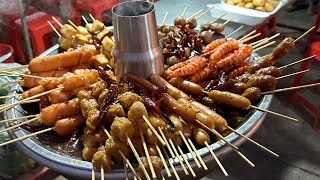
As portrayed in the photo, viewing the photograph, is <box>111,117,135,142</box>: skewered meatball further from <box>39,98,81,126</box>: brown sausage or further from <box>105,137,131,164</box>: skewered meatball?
<box>39,98,81,126</box>: brown sausage

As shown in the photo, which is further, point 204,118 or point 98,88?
point 98,88

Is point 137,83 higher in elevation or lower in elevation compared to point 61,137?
higher

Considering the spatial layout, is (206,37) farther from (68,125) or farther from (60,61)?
(68,125)

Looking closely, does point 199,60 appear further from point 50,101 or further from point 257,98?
point 50,101

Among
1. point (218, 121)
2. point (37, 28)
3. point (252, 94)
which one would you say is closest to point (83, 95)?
point (218, 121)

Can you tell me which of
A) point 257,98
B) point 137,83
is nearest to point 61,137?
point 137,83

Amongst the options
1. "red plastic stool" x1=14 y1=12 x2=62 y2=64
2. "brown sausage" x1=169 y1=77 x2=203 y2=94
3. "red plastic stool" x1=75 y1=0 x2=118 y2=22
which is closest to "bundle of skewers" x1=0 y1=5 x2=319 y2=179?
"brown sausage" x1=169 y1=77 x2=203 y2=94
